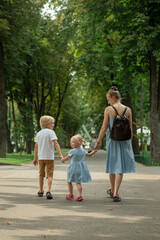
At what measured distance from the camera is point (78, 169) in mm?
7316

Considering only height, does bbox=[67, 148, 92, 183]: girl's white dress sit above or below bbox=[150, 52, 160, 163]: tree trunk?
below

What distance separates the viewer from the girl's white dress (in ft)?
23.9

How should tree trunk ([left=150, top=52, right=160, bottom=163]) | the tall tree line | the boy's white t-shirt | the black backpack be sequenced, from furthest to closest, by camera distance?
tree trunk ([left=150, top=52, right=160, bottom=163]), the tall tree line, the boy's white t-shirt, the black backpack

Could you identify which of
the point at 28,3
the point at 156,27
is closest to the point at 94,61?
the point at 28,3

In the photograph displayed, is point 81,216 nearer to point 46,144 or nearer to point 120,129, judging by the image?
point 120,129

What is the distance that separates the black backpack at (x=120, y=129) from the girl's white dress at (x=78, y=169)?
0.69 m

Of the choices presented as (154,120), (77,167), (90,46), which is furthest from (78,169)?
(90,46)

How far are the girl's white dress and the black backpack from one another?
0.69 meters

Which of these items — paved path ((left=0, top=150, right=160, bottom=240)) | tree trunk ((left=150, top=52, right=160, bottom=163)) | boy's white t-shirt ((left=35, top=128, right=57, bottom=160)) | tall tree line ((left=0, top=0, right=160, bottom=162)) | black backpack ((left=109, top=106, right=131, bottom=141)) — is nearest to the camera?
paved path ((left=0, top=150, right=160, bottom=240))

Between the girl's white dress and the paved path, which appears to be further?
the girl's white dress

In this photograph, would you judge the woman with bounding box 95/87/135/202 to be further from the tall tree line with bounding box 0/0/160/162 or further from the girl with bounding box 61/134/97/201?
the tall tree line with bounding box 0/0/160/162

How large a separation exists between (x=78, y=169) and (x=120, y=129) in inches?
41.1

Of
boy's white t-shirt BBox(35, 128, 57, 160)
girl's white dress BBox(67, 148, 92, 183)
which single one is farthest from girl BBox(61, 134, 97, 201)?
boy's white t-shirt BBox(35, 128, 57, 160)

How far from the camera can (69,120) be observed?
64312 millimetres
